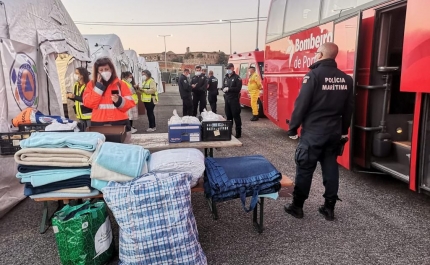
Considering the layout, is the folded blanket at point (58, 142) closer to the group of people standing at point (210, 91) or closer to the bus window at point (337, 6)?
the bus window at point (337, 6)

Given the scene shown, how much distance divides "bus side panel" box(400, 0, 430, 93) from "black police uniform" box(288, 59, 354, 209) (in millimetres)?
623

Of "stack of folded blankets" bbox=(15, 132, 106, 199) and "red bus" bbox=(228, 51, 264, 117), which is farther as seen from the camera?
"red bus" bbox=(228, 51, 264, 117)

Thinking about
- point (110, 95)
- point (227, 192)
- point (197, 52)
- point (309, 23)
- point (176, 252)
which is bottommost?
point (176, 252)

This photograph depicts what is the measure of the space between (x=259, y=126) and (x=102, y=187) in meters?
7.95

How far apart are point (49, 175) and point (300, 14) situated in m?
5.36

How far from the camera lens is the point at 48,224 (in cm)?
334

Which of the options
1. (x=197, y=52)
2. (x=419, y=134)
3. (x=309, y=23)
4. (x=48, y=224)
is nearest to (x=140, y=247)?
(x=48, y=224)

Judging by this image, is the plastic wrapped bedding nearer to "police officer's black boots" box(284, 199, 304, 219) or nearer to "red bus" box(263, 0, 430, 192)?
"police officer's black boots" box(284, 199, 304, 219)

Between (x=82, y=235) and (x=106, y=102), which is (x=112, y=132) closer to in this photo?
(x=106, y=102)

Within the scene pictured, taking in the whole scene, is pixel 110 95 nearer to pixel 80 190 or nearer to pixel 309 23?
pixel 80 190

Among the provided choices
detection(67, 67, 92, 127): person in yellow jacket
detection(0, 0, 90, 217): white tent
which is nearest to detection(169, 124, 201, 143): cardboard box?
detection(0, 0, 90, 217): white tent

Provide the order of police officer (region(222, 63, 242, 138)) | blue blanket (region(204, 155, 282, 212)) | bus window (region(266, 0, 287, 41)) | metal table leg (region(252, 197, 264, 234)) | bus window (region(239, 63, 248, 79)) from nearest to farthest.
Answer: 1. blue blanket (region(204, 155, 282, 212))
2. metal table leg (region(252, 197, 264, 234))
3. bus window (region(266, 0, 287, 41))
4. police officer (region(222, 63, 242, 138))
5. bus window (region(239, 63, 248, 79))

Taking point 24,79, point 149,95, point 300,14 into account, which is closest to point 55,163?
point 24,79

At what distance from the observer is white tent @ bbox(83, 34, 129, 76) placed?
37.1 ft
